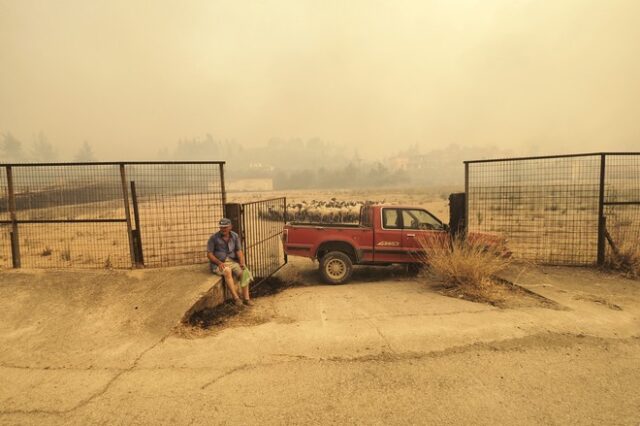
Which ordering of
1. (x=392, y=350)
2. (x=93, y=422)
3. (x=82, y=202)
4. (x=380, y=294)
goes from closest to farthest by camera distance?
1. (x=93, y=422)
2. (x=392, y=350)
3. (x=380, y=294)
4. (x=82, y=202)

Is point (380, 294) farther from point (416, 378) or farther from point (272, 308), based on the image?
point (416, 378)

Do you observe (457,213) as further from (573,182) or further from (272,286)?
(272,286)

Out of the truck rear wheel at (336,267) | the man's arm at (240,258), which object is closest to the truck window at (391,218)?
the truck rear wheel at (336,267)

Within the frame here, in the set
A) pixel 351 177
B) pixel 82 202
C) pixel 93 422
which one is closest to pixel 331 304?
pixel 93 422

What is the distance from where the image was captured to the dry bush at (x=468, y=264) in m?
6.71

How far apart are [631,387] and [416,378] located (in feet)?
6.60

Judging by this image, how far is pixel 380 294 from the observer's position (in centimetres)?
698

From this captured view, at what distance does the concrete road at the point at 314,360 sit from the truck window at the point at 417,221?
229 centimetres

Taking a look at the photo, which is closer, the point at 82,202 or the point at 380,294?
the point at 380,294

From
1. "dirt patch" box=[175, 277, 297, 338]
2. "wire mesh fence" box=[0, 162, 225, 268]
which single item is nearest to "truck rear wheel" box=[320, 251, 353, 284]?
"dirt patch" box=[175, 277, 297, 338]

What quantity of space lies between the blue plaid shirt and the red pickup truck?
1.97 m

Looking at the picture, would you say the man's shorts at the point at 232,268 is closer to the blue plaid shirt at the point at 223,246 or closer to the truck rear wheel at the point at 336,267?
the blue plaid shirt at the point at 223,246

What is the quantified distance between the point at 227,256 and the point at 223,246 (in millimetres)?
192

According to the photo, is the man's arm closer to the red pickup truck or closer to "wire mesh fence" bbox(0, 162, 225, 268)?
"wire mesh fence" bbox(0, 162, 225, 268)
